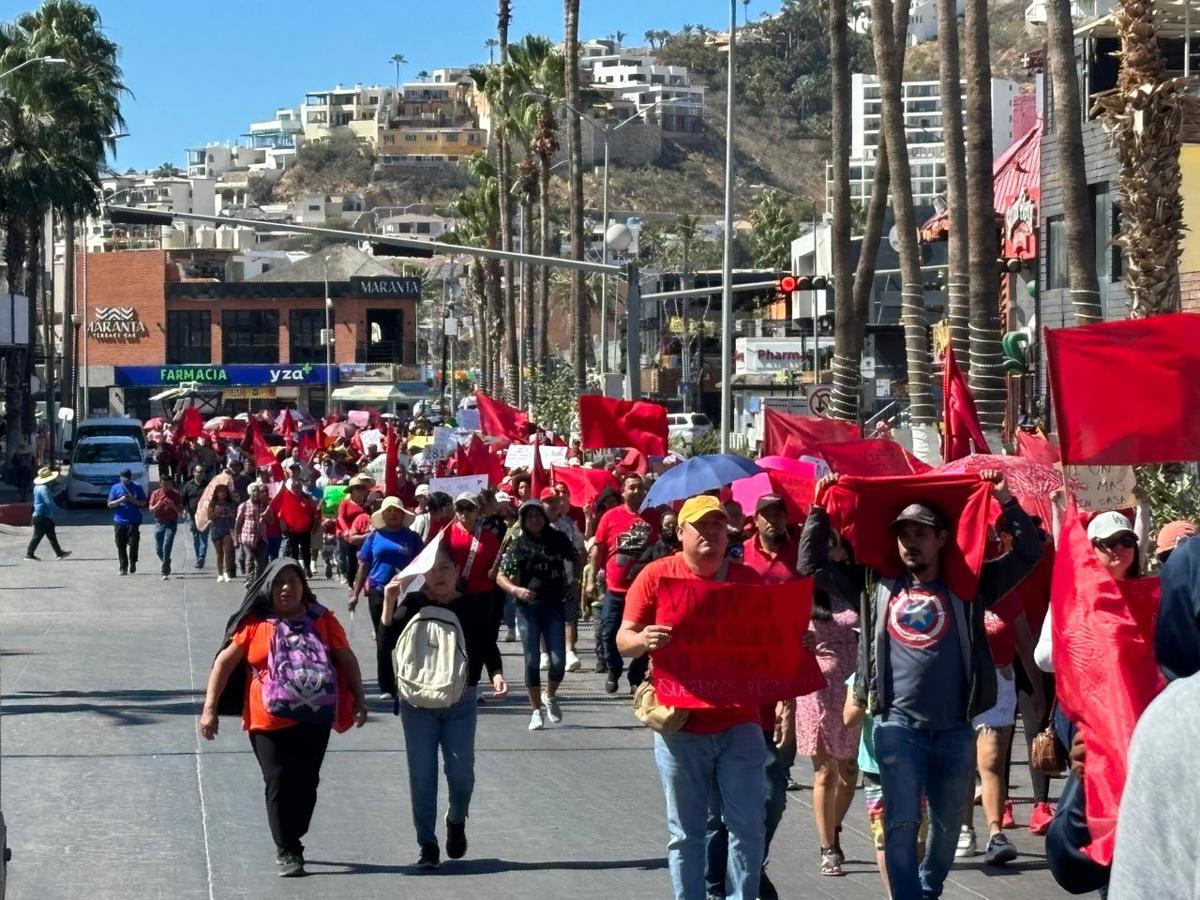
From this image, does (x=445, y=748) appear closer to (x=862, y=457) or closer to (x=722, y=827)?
(x=722, y=827)

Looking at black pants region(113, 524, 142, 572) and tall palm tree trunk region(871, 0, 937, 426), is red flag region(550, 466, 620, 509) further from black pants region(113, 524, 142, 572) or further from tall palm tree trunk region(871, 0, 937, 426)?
black pants region(113, 524, 142, 572)

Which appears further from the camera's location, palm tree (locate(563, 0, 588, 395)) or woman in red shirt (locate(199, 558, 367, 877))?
palm tree (locate(563, 0, 588, 395))

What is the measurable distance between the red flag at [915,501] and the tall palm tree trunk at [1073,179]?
13032 millimetres

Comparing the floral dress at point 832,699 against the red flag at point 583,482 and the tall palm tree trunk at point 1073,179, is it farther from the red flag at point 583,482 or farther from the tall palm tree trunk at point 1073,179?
the tall palm tree trunk at point 1073,179

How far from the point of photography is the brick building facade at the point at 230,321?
10919 cm

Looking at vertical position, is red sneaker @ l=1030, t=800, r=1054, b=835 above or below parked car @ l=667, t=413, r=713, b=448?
below

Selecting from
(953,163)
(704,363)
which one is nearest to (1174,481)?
(953,163)

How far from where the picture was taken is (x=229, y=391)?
10512cm

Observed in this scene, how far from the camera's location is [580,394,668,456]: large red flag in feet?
76.7

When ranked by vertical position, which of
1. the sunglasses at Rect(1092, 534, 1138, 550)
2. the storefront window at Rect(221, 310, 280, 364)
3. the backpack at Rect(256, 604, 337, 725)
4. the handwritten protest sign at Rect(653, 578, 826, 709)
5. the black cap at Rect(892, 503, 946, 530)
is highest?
the storefront window at Rect(221, 310, 280, 364)

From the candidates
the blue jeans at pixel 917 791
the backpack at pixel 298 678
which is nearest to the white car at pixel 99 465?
the backpack at pixel 298 678

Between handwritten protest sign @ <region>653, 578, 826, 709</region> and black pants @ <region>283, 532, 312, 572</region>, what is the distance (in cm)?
1975

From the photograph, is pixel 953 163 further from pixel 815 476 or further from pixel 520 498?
pixel 815 476

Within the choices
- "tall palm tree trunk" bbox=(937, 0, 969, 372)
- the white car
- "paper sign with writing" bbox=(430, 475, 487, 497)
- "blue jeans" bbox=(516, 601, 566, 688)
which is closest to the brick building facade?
the white car
